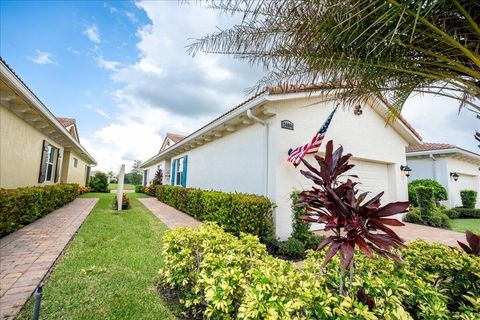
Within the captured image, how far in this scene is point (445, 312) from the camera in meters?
1.78

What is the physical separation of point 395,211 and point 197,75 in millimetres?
6369

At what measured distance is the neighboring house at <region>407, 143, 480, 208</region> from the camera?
1448 centimetres

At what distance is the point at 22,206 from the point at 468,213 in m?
21.2

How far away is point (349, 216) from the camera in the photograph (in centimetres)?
195

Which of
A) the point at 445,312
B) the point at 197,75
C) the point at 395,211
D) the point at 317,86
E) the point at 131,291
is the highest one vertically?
the point at 197,75

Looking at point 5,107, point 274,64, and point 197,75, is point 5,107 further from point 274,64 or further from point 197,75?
point 274,64

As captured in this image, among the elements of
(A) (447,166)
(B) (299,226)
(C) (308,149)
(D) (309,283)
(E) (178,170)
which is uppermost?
(A) (447,166)

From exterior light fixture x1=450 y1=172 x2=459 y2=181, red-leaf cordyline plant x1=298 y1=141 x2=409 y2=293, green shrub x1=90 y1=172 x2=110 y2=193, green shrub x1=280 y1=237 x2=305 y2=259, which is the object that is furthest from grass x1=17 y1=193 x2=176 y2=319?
green shrub x1=90 y1=172 x2=110 y2=193

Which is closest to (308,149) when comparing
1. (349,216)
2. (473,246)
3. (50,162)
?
(473,246)

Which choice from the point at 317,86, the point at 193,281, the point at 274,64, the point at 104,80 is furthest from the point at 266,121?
the point at 104,80

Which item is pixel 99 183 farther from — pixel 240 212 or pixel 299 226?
pixel 299 226

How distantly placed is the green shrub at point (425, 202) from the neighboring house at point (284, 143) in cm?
101

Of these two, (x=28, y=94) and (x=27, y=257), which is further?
(x=28, y=94)

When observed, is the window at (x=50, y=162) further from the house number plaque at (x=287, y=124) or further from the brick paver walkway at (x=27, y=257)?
the house number plaque at (x=287, y=124)
